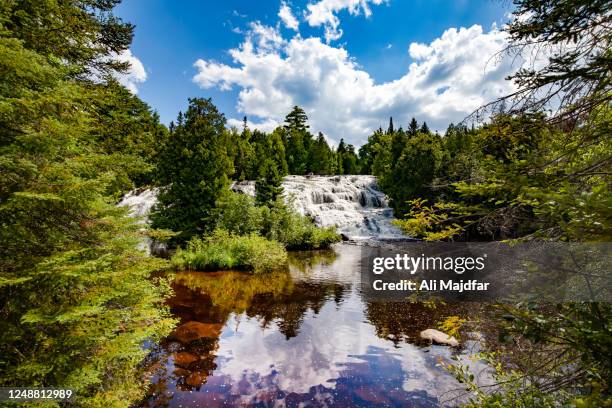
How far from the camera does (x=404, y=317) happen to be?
38.8ft

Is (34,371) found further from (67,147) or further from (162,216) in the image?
(162,216)

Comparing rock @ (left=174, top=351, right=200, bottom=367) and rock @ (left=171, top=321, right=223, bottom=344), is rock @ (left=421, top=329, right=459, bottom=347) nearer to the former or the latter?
rock @ (left=171, top=321, right=223, bottom=344)

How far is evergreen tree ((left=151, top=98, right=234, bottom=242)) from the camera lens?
23406 mm

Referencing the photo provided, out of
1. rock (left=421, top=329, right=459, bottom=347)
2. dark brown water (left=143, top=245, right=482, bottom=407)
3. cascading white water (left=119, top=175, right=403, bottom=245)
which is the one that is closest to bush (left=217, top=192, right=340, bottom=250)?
cascading white water (left=119, top=175, right=403, bottom=245)

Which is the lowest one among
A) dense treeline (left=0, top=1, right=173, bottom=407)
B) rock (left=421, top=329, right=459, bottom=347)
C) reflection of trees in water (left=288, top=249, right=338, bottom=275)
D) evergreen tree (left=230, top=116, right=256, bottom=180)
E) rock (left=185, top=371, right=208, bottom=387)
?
rock (left=185, top=371, right=208, bottom=387)

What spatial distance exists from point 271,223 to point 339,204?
13477mm

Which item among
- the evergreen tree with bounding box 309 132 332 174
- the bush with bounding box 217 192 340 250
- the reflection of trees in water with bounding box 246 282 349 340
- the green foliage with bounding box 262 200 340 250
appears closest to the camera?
the reflection of trees in water with bounding box 246 282 349 340

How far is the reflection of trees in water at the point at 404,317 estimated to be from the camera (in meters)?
10.4

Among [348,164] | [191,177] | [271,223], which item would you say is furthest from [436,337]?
[348,164]

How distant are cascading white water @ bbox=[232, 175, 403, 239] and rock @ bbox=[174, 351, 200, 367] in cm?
2211

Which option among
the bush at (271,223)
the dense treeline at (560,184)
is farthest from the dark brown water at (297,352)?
the bush at (271,223)

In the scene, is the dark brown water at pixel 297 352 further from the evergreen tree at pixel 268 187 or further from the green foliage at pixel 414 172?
the green foliage at pixel 414 172

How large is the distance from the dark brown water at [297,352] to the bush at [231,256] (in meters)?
3.78

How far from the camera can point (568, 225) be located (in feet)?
7.76
